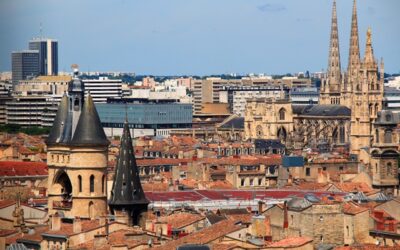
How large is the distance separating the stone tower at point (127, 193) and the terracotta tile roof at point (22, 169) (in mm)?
32871

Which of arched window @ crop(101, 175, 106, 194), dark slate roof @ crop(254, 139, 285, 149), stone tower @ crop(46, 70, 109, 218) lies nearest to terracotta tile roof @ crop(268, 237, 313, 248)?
stone tower @ crop(46, 70, 109, 218)

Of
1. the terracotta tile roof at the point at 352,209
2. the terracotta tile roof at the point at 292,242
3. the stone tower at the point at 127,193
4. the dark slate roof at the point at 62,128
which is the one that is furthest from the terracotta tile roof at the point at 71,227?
the terracotta tile roof at the point at 352,209

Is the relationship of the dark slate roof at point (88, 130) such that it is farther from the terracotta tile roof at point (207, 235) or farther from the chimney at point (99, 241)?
the chimney at point (99, 241)

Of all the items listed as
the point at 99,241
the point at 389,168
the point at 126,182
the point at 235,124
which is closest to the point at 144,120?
the point at 235,124

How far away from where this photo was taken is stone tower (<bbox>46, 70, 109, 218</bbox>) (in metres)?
55.1

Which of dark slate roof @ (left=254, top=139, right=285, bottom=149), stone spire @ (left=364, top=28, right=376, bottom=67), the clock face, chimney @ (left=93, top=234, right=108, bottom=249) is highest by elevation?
stone spire @ (left=364, top=28, right=376, bottom=67)

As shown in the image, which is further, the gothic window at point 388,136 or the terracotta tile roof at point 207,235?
the gothic window at point 388,136

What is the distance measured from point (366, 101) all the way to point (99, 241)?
299ft

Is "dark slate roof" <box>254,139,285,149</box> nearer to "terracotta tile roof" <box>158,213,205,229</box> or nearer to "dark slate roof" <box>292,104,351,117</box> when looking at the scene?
"dark slate roof" <box>292,104,351,117</box>

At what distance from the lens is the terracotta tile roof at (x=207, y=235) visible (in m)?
47.5

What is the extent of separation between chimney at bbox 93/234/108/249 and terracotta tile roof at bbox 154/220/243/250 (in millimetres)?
Result: 1605

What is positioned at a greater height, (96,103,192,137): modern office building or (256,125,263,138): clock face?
(96,103,192,137): modern office building

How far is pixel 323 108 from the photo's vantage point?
579 ft

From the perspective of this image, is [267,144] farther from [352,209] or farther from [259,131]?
[352,209]
